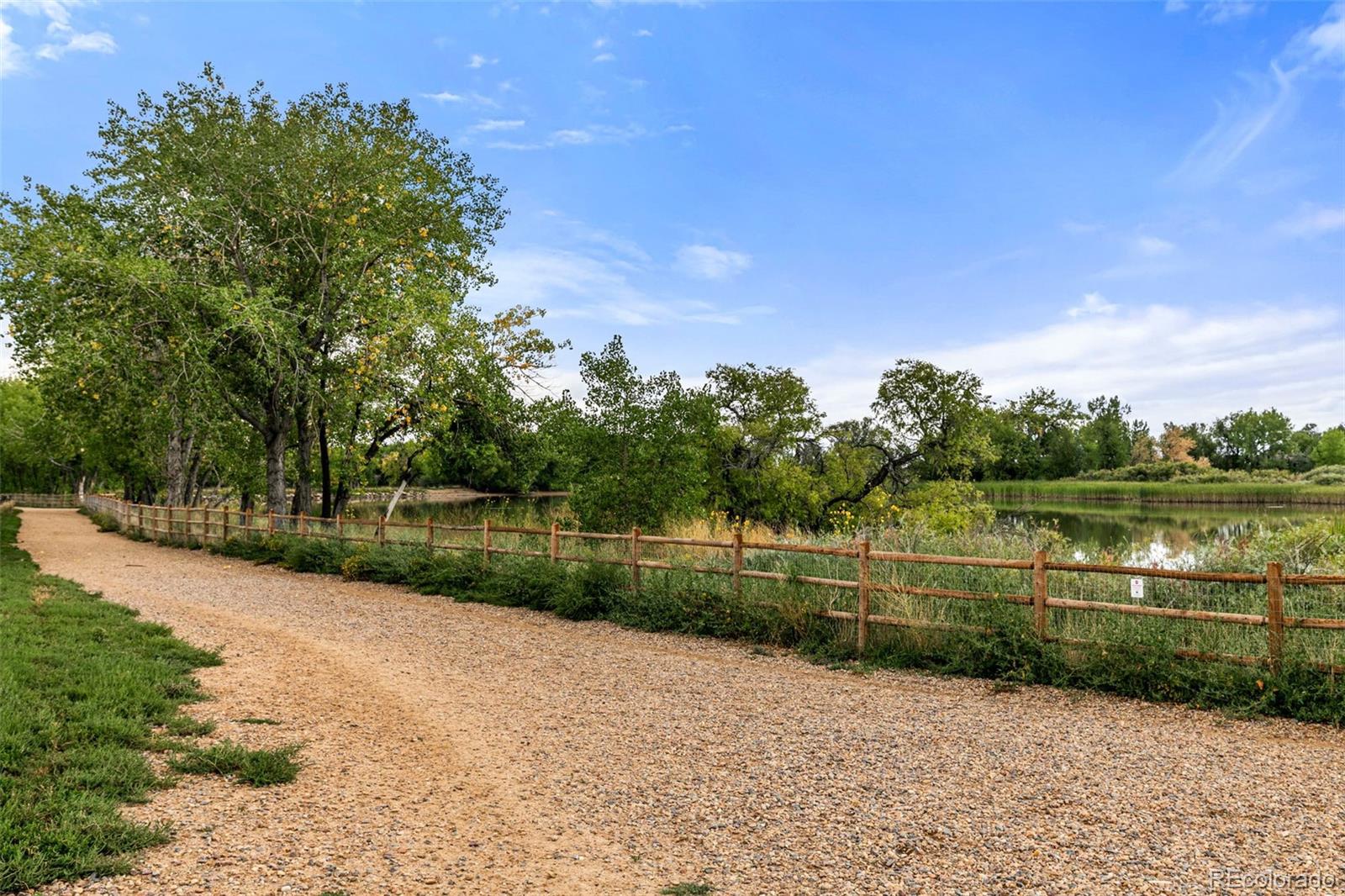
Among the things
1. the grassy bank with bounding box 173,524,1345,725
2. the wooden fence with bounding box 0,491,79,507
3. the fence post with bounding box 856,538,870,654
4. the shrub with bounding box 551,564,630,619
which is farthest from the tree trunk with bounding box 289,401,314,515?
the wooden fence with bounding box 0,491,79,507

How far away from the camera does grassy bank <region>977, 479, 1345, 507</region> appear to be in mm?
44250

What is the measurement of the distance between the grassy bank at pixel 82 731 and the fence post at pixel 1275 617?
8009mm

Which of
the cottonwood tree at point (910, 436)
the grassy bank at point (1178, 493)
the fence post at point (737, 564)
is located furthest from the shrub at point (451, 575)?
the grassy bank at point (1178, 493)

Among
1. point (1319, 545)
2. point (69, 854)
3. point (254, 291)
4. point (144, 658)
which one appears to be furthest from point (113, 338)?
point (1319, 545)

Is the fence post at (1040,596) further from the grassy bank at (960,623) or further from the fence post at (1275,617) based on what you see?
the fence post at (1275,617)

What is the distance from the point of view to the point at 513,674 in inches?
314

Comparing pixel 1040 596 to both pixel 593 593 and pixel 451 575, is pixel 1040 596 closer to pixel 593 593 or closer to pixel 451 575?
pixel 593 593

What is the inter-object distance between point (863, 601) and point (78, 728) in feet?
23.0

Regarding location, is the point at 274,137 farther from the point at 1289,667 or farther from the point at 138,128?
the point at 1289,667

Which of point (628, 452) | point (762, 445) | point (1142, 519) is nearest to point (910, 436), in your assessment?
point (762, 445)

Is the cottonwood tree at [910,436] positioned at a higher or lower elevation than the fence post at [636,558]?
higher

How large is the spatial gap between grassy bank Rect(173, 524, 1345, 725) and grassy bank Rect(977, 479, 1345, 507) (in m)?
39.0

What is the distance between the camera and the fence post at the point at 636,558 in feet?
37.7

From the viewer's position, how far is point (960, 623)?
8.38 meters
